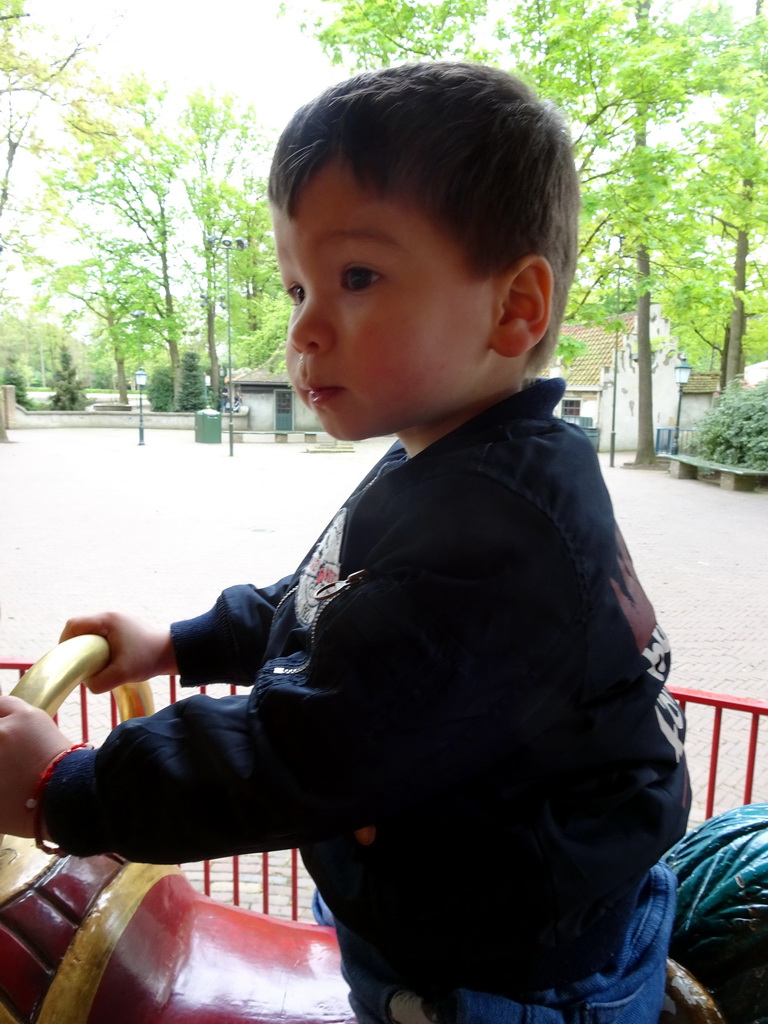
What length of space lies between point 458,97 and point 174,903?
1.22 m

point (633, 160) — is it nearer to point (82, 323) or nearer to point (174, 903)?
point (174, 903)

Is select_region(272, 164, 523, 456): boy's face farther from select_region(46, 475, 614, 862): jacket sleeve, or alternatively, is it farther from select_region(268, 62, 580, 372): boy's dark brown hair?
select_region(46, 475, 614, 862): jacket sleeve

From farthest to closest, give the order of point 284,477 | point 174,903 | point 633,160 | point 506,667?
point 284,477 → point 633,160 → point 174,903 → point 506,667

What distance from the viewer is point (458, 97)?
37.0 inches

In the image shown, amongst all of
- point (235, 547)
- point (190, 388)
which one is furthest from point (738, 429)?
point (190, 388)

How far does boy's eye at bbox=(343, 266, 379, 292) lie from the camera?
907mm

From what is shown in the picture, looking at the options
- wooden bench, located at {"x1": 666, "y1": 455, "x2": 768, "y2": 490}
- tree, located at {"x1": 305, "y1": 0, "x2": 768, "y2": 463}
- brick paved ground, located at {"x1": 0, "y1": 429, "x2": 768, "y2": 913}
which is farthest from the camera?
wooden bench, located at {"x1": 666, "y1": 455, "x2": 768, "y2": 490}

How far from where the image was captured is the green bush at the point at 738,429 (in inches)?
617

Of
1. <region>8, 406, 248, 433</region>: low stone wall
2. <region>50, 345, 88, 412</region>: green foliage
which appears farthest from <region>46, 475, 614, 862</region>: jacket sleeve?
<region>50, 345, 88, 412</region>: green foliage

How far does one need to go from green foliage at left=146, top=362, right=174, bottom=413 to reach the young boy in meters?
36.6

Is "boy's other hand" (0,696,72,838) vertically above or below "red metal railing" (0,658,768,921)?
above

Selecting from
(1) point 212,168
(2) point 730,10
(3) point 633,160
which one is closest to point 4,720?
(3) point 633,160

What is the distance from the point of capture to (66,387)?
35812mm

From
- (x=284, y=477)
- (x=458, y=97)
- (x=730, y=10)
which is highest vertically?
(x=730, y=10)
